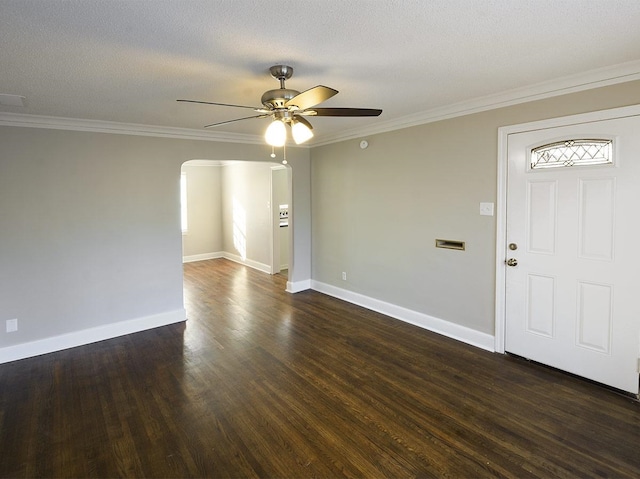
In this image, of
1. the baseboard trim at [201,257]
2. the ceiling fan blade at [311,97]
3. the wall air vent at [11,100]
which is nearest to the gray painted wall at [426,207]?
the ceiling fan blade at [311,97]

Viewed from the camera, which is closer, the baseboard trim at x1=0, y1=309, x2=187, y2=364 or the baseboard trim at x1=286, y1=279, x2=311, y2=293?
the baseboard trim at x1=0, y1=309, x2=187, y2=364

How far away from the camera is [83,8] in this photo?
1.67m

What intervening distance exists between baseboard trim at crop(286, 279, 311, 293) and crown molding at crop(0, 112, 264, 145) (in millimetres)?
2304

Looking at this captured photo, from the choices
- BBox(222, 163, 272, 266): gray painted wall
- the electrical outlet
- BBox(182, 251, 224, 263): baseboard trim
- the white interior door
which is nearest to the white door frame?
the white interior door

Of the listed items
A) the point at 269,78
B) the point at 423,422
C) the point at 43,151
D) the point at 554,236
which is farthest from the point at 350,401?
the point at 43,151

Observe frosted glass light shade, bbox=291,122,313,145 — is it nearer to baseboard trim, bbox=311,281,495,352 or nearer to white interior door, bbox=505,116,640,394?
white interior door, bbox=505,116,640,394

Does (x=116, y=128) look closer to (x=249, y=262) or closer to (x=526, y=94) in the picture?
(x=526, y=94)

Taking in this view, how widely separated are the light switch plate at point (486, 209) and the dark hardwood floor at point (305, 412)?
139 centimetres

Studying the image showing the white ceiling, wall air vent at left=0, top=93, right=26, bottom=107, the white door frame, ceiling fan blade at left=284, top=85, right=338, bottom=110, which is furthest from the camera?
the white door frame

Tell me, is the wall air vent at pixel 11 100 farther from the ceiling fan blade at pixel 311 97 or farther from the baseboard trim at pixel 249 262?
the baseboard trim at pixel 249 262

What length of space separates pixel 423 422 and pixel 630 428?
1361mm

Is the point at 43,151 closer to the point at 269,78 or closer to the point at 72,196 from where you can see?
the point at 72,196

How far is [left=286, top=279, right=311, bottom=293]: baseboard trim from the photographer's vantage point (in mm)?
→ 5812

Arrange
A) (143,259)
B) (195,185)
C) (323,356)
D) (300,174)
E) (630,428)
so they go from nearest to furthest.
Result: (630,428)
(323,356)
(143,259)
(300,174)
(195,185)
